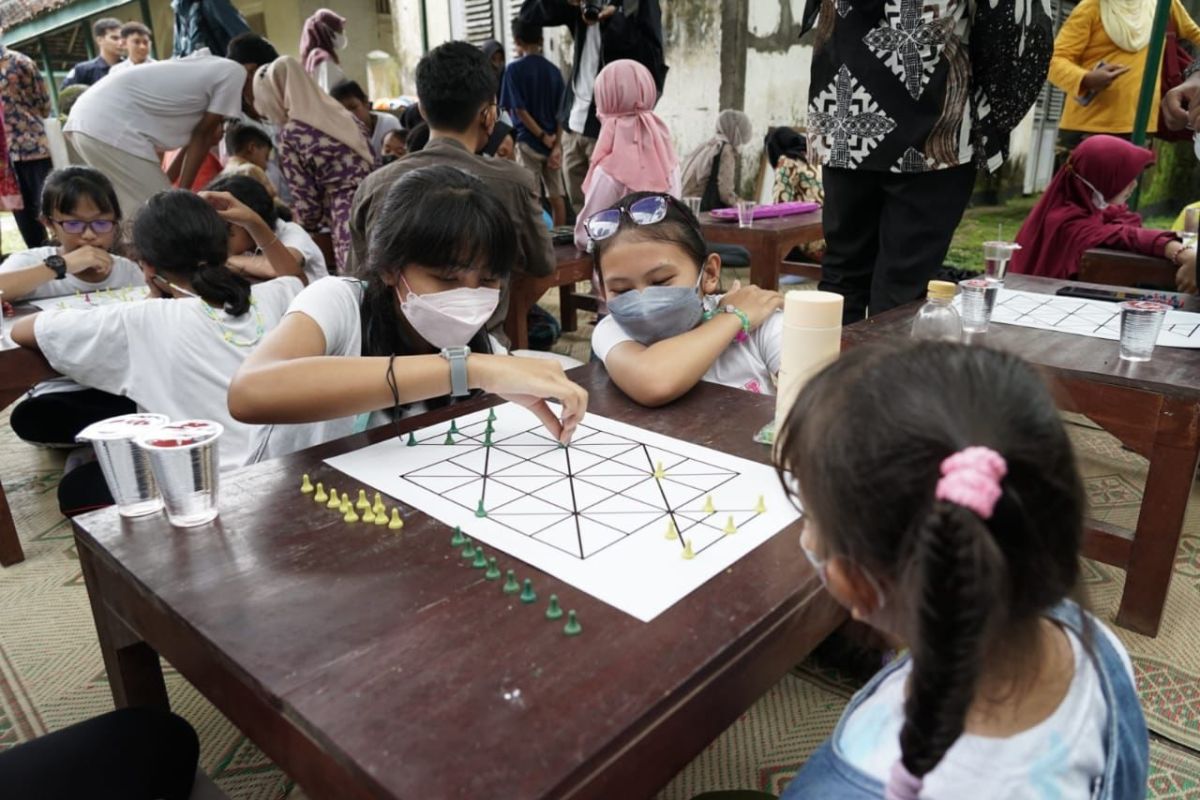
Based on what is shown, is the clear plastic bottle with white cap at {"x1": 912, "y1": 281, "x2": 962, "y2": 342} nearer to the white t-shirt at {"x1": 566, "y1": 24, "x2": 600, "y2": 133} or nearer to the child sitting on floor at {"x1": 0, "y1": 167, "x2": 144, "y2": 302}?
the child sitting on floor at {"x1": 0, "y1": 167, "x2": 144, "y2": 302}

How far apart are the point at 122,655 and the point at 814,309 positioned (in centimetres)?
97

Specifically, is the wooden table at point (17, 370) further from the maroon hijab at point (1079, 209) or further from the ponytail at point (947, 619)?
the maroon hijab at point (1079, 209)

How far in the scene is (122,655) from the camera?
94cm

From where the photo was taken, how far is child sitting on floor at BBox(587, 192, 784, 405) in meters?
1.37

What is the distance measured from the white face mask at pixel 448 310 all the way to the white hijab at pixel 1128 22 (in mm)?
3554

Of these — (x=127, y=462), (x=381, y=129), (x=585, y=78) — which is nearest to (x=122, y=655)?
(x=127, y=462)

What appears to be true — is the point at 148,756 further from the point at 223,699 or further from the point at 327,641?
the point at 327,641

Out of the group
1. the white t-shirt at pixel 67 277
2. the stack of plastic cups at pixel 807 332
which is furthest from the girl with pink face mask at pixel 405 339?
the white t-shirt at pixel 67 277

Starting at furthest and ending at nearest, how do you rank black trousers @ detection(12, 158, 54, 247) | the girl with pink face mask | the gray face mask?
black trousers @ detection(12, 158, 54, 247) < the gray face mask < the girl with pink face mask

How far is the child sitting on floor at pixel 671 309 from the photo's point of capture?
1.37 m

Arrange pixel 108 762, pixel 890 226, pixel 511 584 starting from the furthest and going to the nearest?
pixel 890 226 → pixel 108 762 → pixel 511 584

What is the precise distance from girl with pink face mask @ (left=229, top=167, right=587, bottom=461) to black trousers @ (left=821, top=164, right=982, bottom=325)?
3.43ft

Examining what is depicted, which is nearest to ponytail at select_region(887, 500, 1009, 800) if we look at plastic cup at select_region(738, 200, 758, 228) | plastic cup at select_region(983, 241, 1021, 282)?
plastic cup at select_region(983, 241, 1021, 282)

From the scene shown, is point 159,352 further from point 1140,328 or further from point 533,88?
point 533,88
